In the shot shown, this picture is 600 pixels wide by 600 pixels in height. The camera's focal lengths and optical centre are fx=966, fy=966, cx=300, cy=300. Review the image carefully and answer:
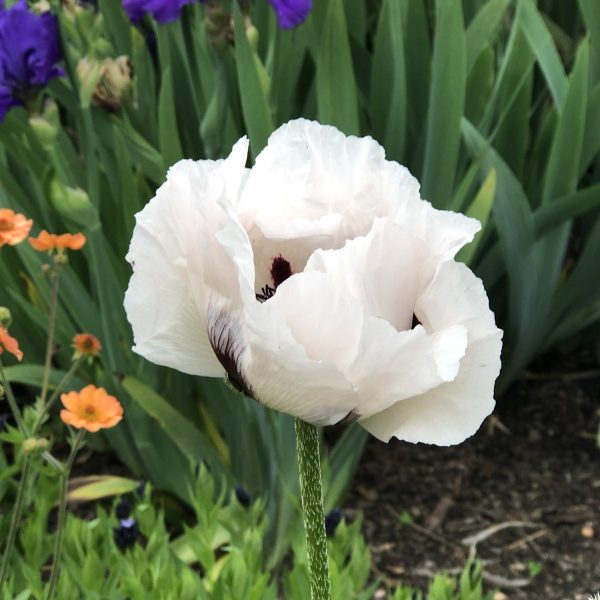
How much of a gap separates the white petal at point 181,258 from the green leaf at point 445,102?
973 millimetres

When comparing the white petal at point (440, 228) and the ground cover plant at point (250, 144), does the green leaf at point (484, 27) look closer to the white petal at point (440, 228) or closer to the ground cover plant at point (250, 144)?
the ground cover plant at point (250, 144)

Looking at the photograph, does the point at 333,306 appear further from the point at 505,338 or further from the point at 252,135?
the point at 505,338

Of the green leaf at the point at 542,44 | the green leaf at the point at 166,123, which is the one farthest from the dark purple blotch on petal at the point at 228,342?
the green leaf at the point at 542,44

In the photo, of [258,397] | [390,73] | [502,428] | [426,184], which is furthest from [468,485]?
[258,397]

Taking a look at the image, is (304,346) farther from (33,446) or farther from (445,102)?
(445,102)

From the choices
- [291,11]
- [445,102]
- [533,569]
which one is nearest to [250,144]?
[291,11]

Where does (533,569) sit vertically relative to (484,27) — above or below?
below

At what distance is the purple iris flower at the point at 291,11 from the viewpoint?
5.01 feet

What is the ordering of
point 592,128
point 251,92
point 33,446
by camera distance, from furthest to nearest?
point 592,128, point 251,92, point 33,446

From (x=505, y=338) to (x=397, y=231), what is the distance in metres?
1.45

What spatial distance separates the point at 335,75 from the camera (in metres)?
1.56

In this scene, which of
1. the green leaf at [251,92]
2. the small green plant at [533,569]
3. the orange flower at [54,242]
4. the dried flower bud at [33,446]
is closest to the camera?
the dried flower bud at [33,446]

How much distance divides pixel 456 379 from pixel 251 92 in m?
0.96

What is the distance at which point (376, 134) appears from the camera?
1850 mm
